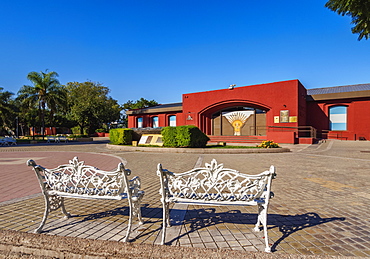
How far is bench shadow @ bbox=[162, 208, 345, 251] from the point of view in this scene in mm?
3107

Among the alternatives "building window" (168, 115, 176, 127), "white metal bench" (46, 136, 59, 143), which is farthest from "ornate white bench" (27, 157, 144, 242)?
"white metal bench" (46, 136, 59, 143)

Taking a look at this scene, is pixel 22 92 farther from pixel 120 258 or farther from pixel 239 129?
pixel 120 258

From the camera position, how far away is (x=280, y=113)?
66.5 feet

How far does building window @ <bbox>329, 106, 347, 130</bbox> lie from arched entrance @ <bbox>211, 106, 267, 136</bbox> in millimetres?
6646

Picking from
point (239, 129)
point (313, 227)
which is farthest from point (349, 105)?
point (313, 227)

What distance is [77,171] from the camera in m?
2.96

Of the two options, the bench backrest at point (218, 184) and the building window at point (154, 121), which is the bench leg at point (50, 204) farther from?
the building window at point (154, 121)

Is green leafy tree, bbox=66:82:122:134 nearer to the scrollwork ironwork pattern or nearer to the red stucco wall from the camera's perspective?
the red stucco wall

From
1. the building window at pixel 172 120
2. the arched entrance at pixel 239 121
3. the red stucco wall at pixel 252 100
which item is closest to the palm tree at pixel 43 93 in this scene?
the building window at pixel 172 120

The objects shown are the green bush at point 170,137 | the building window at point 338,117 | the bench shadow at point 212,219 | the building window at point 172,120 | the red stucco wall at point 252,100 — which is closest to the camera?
the bench shadow at point 212,219

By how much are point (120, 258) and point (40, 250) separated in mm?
938

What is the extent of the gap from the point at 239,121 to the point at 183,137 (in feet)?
38.8

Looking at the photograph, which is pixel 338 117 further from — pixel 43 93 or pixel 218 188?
pixel 43 93

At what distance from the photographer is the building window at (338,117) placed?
2162 cm
